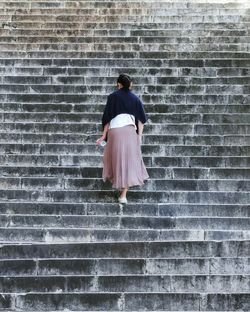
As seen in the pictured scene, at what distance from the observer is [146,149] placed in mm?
8078

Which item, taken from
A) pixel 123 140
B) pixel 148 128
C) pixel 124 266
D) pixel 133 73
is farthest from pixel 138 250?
pixel 133 73

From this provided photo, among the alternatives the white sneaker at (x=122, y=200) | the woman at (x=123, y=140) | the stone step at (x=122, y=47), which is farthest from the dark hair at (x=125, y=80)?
the stone step at (x=122, y=47)

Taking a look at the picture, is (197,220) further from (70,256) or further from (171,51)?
(171,51)

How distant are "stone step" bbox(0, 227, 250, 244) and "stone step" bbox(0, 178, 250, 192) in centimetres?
100

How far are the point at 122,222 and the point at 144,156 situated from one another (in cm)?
143

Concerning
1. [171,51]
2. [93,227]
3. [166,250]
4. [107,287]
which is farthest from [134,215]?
[171,51]

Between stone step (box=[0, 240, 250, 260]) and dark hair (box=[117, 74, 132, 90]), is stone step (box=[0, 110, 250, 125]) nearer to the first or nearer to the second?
dark hair (box=[117, 74, 132, 90])

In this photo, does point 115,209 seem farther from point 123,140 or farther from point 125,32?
point 125,32

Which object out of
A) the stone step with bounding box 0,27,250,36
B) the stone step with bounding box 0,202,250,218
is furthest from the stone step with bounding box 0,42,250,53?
the stone step with bounding box 0,202,250,218

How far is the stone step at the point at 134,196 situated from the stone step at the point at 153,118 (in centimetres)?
176

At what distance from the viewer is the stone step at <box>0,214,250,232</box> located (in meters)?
6.62

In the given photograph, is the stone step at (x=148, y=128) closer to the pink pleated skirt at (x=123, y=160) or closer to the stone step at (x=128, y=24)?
the pink pleated skirt at (x=123, y=160)

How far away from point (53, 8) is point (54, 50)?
69.4 inches

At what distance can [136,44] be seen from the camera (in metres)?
10.8
